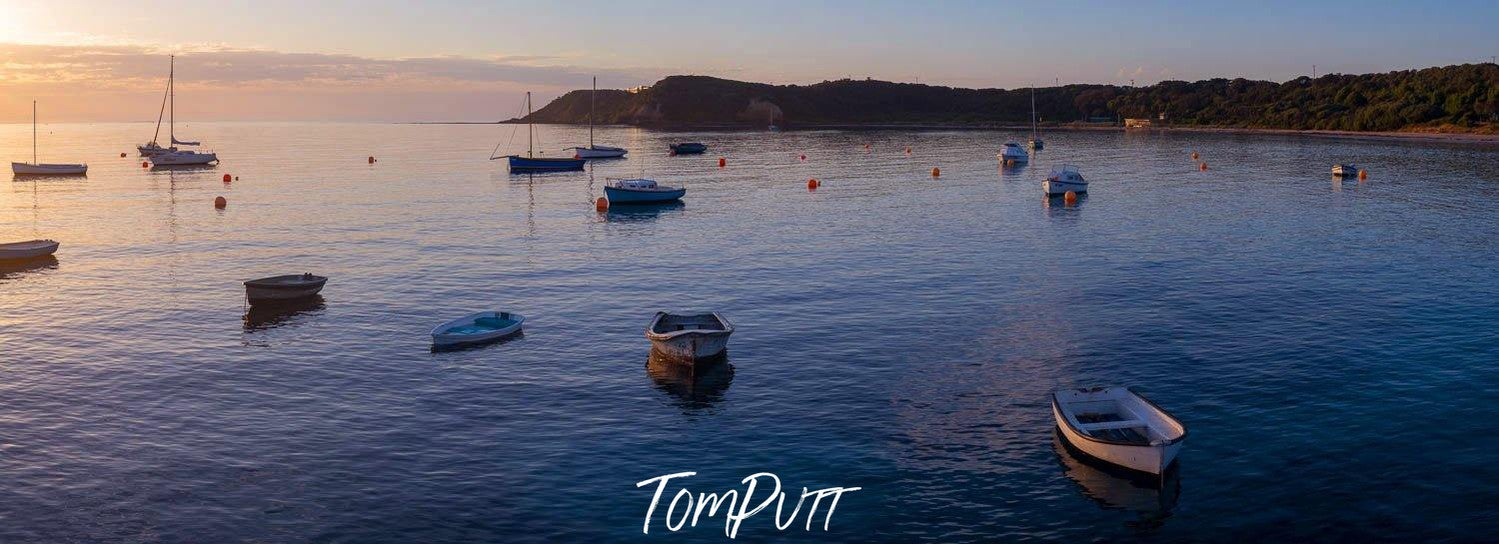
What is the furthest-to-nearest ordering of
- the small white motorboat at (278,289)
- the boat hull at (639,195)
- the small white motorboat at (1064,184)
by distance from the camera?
the small white motorboat at (1064,184) → the boat hull at (639,195) → the small white motorboat at (278,289)

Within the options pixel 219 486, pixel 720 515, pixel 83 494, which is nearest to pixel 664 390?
pixel 720 515

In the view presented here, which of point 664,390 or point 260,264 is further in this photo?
point 260,264

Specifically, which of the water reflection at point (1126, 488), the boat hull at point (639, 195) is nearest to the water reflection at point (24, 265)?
the boat hull at point (639, 195)

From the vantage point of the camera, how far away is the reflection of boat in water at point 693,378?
36938 millimetres

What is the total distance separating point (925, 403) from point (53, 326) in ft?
123

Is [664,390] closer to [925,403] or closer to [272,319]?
[925,403]

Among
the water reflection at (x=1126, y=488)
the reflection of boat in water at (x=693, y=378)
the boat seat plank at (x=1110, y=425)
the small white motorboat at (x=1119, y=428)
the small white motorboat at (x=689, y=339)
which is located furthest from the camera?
the small white motorboat at (x=689, y=339)

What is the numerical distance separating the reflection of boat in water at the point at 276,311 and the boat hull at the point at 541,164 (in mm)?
90249

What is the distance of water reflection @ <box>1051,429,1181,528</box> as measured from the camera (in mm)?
27109

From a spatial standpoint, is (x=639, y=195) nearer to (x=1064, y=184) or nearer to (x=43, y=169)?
(x=1064, y=184)

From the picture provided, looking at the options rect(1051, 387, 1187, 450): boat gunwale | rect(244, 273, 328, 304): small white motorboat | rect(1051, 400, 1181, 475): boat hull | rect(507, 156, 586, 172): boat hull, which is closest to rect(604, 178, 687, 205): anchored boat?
rect(507, 156, 586, 172): boat hull

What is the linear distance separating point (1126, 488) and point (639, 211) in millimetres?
72229

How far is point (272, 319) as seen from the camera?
50.0 meters

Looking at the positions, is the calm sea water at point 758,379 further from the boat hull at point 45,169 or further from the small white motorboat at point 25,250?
the boat hull at point 45,169
